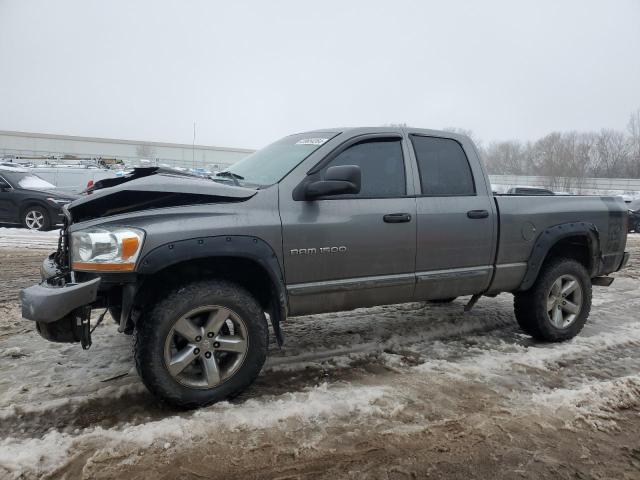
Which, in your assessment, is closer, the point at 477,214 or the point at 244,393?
the point at 244,393

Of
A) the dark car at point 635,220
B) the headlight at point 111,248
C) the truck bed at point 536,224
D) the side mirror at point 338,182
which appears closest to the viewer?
the headlight at point 111,248

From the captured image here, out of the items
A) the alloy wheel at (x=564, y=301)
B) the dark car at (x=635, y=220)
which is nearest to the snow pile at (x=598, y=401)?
the alloy wheel at (x=564, y=301)

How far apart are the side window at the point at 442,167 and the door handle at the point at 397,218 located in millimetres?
331

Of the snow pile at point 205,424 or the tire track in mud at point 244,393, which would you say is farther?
the tire track in mud at point 244,393

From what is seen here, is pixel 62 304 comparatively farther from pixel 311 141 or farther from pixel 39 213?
pixel 39 213

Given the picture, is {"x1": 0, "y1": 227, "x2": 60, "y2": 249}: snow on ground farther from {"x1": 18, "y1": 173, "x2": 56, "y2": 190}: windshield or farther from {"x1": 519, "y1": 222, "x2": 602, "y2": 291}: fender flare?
{"x1": 519, "y1": 222, "x2": 602, "y2": 291}: fender flare

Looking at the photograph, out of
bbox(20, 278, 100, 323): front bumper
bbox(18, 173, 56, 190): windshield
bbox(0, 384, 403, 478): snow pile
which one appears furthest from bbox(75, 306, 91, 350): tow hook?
bbox(18, 173, 56, 190): windshield

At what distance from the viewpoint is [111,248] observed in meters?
2.92

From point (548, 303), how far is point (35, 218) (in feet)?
39.1

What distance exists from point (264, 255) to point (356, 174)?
0.85 meters

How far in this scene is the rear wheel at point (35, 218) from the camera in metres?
11.8

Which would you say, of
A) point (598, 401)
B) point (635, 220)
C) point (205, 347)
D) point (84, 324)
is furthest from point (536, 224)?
point (635, 220)

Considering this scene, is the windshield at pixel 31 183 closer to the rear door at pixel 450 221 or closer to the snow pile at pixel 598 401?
the rear door at pixel 450 221

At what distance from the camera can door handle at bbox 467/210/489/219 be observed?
4.16 meters
